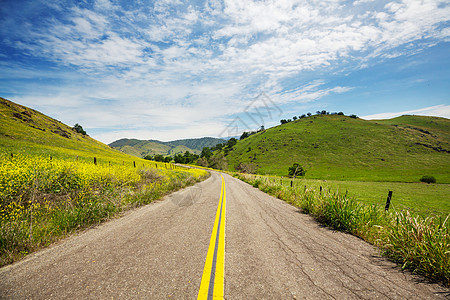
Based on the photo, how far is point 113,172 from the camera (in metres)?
8.40

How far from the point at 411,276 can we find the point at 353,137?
11538 cm

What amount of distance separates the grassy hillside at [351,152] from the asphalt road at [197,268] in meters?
65.5

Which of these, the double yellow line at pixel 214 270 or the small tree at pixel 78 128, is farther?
the small tree at pixel 78 128

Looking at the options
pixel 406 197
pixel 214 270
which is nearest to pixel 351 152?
pixel 406 197

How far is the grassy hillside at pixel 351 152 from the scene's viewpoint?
6719 cm

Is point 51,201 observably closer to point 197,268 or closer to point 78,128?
A: point 197,268

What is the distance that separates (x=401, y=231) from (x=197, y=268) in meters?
4.34

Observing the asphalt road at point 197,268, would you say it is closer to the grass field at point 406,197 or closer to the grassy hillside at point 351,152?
the grass field at point 406,197

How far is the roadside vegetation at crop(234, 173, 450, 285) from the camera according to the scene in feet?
9.57

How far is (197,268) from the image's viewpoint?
9.41ft

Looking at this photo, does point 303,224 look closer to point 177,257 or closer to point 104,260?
point 177,257

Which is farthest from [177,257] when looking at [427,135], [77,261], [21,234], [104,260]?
[427,135]

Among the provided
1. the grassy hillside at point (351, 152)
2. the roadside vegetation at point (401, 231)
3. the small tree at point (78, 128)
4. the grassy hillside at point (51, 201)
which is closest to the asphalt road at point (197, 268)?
the roadside vegetation at point (401, 231)

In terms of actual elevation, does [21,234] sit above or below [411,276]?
above
